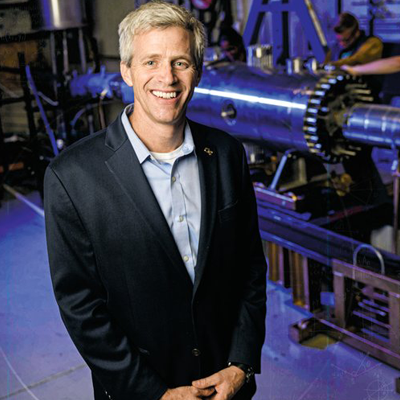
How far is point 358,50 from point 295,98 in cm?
106

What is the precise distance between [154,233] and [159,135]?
0.16 metres

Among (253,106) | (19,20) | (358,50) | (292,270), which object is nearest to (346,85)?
(253,106)

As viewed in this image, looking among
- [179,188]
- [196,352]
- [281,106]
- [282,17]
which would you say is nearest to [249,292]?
[196,352]

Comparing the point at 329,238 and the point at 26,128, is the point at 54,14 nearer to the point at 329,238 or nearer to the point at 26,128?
the point at 26,128

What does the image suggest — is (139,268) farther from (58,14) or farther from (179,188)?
(58,14)

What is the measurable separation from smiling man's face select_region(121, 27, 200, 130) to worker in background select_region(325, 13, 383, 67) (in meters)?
2.01

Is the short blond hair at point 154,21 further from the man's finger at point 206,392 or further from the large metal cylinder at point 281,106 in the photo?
the large metal cylinder at point 281,106

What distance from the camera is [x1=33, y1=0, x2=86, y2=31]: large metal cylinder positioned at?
8.74ft

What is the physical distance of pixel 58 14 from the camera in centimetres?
268

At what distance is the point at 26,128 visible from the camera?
3.56 m

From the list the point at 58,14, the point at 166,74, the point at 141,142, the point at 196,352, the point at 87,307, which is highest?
the point at 58,14

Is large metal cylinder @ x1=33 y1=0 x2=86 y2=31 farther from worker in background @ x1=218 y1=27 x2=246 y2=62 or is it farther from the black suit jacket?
the black suit jacket

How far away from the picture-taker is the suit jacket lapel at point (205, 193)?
932mm

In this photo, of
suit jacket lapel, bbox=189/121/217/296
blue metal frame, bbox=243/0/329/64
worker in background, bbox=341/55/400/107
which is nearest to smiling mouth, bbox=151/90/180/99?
suit jacket lapel, bbox=189/121/217/296
